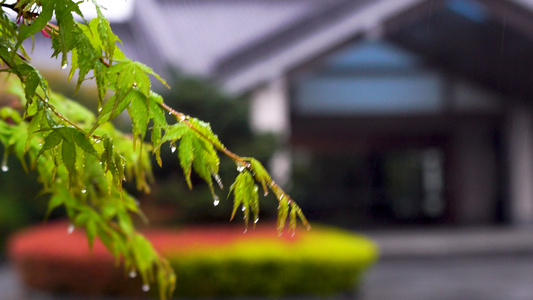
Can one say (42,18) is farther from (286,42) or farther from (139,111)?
(286,42)

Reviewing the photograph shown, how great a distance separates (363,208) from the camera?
17547 millimetres

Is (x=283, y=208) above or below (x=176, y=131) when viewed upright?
below

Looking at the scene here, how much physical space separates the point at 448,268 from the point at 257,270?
6095mm

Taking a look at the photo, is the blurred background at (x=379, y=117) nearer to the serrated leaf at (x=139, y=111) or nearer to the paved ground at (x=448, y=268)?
the paved ground at (x=448, y=268)

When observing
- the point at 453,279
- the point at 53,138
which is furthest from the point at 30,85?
the point at 453,279

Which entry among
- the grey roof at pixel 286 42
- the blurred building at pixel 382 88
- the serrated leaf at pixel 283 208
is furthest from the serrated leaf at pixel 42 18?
the blurred building at pixel 382 88

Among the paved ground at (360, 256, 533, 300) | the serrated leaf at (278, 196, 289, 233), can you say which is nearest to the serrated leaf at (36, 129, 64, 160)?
the serrated leaf at (278, 196, 289, 233)

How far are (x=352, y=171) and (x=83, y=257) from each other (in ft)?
36.3

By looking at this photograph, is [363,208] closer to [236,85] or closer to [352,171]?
[352,171]

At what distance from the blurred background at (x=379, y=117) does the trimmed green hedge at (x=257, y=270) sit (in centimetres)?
154

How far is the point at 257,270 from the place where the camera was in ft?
24.1

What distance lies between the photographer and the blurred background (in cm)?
972

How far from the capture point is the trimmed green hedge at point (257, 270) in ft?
23.9

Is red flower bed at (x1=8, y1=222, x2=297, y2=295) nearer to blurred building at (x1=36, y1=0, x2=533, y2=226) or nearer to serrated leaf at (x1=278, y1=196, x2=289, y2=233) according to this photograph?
blurred building at (x1=36, y1=0, x2=533, y2=226)
